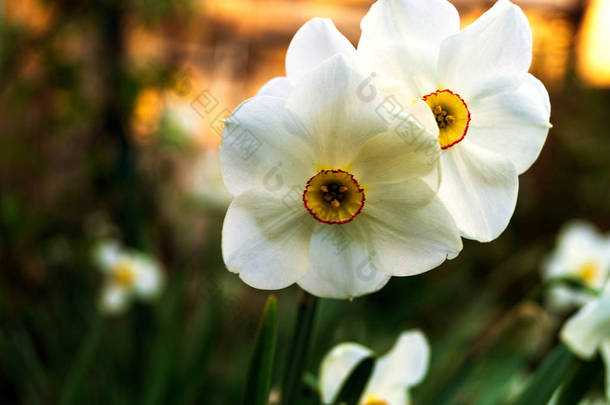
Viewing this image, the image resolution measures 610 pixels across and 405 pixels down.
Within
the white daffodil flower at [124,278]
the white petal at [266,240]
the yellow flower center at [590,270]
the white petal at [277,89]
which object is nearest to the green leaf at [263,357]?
the white petal at [266,240]

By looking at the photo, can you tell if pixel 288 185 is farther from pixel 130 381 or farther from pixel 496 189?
pixel 130 381

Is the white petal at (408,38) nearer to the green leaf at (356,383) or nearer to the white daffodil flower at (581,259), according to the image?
the green leaf at (356,383)

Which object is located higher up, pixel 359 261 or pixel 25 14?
pixel 25 14

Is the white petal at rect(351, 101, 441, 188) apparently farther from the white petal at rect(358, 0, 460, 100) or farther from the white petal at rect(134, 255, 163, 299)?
the white petal at rect(134, 255, 163, 299)

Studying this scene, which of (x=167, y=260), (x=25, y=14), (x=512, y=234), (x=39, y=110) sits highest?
(x=25, y=14)

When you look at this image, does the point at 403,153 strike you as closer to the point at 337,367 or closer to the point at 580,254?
the point at 337,367

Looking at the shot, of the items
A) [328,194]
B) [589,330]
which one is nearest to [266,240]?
[328,194]

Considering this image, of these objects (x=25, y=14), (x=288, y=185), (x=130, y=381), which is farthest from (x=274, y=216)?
(x=25, y=14)

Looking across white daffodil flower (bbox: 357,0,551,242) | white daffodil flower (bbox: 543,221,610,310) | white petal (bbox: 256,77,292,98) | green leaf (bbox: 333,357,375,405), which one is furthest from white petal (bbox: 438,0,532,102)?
white daffodil flower (bbox: 543,221,610,310)
